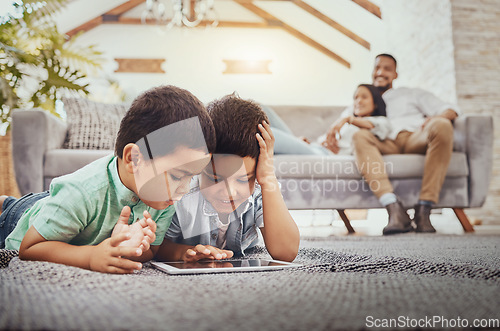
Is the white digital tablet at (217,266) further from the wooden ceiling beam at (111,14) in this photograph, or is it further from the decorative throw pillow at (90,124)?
the wooden ceiling beam at (111,14)

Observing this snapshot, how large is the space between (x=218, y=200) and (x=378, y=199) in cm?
137

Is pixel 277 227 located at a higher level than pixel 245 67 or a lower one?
lower

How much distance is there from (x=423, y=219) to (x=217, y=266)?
1.48 metres

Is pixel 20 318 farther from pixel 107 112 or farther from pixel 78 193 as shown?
pixel 107 112

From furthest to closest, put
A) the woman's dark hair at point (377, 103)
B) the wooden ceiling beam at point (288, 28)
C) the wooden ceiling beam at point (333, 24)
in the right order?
the wooden ceiling beam at point (288, 28)
the wooden ceiling beam at point (333, 24)
the woman's dark hair at point (377, 103)

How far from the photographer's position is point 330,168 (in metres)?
2.07

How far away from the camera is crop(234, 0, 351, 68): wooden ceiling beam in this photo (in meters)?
6.88

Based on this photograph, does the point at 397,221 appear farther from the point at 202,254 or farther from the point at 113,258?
the point at 113,258

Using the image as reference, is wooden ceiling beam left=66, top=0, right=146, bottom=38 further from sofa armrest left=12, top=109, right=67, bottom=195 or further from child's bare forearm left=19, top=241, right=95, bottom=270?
child's bare forearm left=19, top=241, right=95, bottom=270

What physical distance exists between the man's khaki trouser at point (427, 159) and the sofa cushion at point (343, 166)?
6 centimetres

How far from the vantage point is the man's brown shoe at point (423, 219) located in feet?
6.38

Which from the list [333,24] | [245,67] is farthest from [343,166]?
[245,67]

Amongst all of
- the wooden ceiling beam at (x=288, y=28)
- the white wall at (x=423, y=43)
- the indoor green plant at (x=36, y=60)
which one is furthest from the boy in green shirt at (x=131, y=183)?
the wooden ceiling beam at (x=288, y=28)

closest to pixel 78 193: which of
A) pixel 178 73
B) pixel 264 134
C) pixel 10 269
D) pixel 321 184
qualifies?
pixel 10 269
